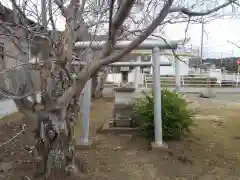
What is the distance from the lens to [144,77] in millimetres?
18000

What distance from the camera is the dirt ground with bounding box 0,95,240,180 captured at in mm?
4036

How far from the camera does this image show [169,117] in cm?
561

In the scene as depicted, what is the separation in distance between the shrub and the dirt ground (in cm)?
21

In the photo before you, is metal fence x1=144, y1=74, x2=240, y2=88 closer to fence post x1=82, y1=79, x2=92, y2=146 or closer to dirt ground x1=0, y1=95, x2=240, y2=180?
dirt ground x1=0, y1=95, x2=240, y2=180

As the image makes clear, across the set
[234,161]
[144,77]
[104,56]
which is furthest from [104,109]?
[144,77]

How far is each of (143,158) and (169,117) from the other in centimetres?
123

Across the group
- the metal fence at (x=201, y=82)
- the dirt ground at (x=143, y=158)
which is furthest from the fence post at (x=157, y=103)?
the metal fence at (x=201, y=82)

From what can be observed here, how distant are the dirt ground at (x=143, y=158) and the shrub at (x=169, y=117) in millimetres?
207

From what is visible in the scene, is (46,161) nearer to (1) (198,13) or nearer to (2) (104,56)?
(2) (104,56)

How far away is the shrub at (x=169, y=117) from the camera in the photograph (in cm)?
560

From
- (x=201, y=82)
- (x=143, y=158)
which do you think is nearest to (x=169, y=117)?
(x=143, y=158)

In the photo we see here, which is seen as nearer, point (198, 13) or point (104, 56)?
point (198, 13)

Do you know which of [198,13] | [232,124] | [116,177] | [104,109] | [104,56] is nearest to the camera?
[198,13]

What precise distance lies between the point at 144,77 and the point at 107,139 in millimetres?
12327
